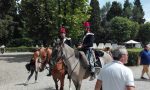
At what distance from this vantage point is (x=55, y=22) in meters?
47.9

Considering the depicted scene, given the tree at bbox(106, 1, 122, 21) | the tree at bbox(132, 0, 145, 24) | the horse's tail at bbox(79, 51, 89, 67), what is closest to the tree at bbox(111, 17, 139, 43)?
the tree at bbox(106, 1, 122, 21)

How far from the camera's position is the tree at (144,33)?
378 ft

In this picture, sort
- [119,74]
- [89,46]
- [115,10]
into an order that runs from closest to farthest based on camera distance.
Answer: [119,74], [89,46], [115,10]

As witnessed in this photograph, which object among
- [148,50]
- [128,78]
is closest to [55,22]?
[148,50]

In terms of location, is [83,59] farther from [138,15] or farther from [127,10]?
[138,15]

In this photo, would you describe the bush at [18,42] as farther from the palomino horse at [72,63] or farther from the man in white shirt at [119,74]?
the man in white shirt at [119,74]

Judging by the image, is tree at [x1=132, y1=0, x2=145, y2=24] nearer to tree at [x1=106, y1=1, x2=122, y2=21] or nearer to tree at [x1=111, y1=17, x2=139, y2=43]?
tree at [x1=106, y1=1, x2=122, y2=21]

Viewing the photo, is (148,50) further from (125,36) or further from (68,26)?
(125,36)

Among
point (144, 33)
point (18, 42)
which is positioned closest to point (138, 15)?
point (144, 33)

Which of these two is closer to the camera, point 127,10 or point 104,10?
point 127,10

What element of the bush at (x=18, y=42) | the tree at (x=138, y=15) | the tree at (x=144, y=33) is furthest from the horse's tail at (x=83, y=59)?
the tree at (x=138, y=15)

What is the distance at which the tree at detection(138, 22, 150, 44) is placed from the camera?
115062 millimetres

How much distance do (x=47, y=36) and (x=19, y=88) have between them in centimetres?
3176

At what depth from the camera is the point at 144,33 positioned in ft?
384
